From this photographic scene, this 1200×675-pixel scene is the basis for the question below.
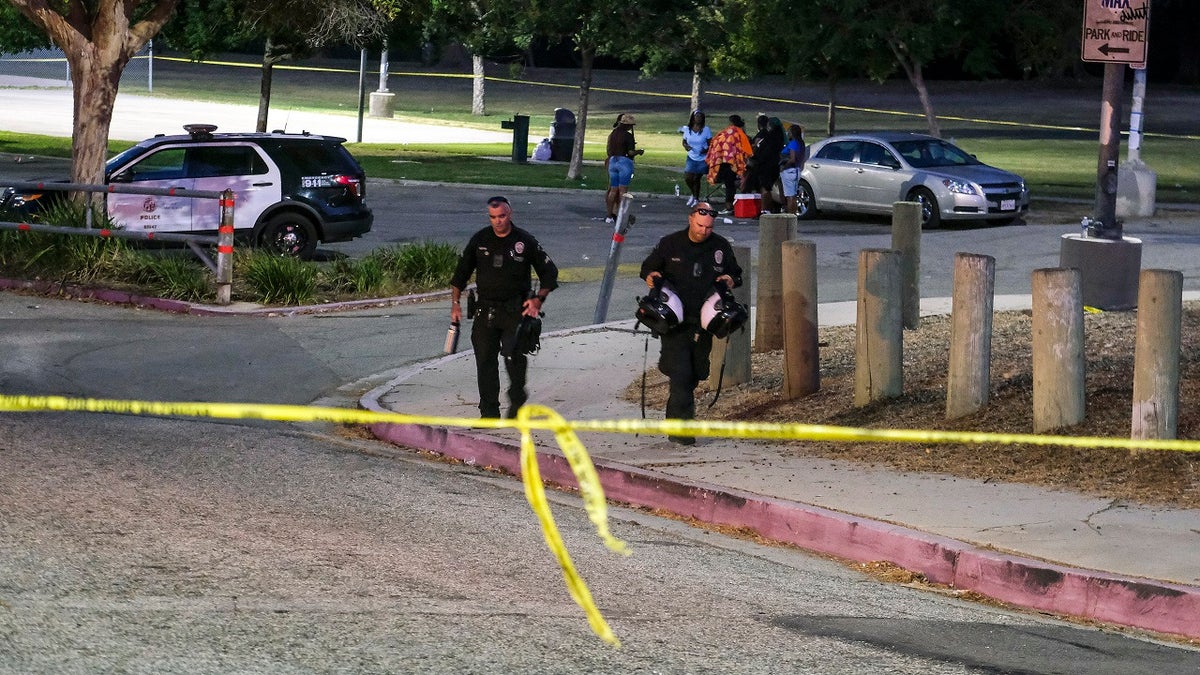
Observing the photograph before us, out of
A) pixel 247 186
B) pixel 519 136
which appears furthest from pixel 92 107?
pixel 519 136

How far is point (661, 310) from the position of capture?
10.6 metres

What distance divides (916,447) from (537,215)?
54.5 feet

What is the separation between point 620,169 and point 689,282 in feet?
48.0

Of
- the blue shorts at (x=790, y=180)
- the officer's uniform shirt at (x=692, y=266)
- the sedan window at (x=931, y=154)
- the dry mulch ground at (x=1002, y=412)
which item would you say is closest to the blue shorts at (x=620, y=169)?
the blue shorts at (x=790, y=180)

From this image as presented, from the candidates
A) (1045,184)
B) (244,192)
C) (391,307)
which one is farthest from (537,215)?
(1045,184)

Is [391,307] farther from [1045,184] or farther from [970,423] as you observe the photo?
[1045,184]

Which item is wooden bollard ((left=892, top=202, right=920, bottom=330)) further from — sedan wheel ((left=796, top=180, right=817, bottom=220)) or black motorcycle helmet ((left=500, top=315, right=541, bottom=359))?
sedan wheel ((left=796, top=180, right=817, bottom=220))

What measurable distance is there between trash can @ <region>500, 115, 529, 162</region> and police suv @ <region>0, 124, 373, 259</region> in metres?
16.9

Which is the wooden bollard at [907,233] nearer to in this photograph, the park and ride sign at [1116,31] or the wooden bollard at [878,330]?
the park and ride sign at [1116,31]

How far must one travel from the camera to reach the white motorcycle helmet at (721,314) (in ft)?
34.9

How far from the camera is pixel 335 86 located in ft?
229

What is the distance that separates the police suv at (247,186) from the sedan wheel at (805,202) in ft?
30.8

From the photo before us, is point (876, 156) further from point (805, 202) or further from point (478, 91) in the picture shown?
point (478, 91)

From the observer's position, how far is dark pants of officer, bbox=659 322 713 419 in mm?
10781
